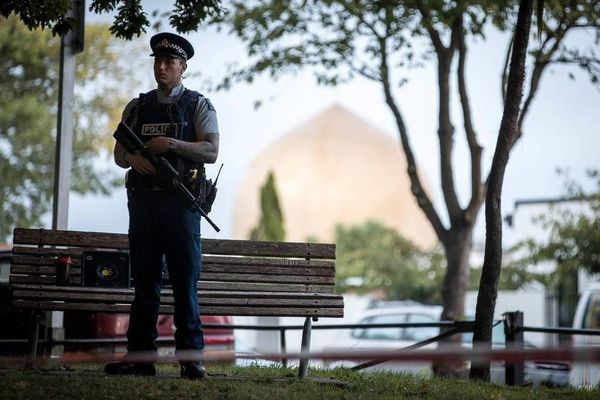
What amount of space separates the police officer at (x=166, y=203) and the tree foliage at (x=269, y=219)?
39510 millimetres

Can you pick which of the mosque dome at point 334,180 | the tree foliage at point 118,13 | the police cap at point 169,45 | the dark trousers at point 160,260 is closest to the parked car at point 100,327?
the tree foliage at point 118,13

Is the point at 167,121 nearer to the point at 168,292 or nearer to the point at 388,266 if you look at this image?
the point at 168,292

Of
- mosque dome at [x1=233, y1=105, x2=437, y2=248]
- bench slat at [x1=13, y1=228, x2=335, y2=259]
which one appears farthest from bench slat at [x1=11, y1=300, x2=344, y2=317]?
mosque dome at [x1=233, y1=105, x2=437, y2=248]

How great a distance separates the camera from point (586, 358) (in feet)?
Answer: 9.67

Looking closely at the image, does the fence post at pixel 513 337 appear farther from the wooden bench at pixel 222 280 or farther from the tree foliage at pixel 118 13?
the tree foliage at pixel 118 13

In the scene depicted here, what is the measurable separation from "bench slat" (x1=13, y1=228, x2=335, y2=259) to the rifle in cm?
129

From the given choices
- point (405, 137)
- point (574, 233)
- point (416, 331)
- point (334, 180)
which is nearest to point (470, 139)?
point (405, 137)

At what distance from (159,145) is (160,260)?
→ 2.45 feet

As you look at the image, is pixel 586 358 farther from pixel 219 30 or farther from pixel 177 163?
pixel 219 30

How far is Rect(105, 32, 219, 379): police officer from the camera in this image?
262 inches

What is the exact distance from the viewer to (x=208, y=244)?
7.94 meters

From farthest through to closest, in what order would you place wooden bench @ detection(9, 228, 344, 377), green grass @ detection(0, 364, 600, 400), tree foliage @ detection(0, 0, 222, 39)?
tree foliage @ detection(0, 0, 222, 39) < wooden bench @ detection(9, 228, 344, 377) < green grass @ detection(0, 364, 600, 400)

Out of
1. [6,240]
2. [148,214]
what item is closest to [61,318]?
[148,214]

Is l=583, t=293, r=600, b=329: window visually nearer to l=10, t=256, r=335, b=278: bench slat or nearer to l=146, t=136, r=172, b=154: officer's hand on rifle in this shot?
l=10, t=256, r=335, b=278: bench slat
